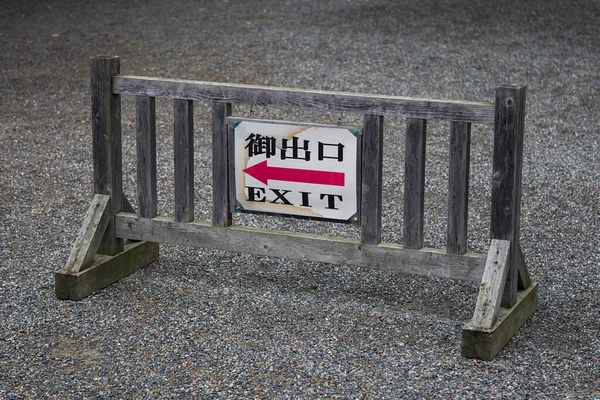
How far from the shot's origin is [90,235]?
536 cm

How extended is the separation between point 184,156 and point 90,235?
73cm

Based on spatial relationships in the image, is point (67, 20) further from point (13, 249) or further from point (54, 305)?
point (54, 305)

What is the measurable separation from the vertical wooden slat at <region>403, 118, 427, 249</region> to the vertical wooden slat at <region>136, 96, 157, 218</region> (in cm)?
154

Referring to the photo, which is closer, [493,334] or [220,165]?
[493,334]

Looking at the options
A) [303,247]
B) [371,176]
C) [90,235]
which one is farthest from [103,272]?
[371,176]

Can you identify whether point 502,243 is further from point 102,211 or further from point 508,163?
point 102,211

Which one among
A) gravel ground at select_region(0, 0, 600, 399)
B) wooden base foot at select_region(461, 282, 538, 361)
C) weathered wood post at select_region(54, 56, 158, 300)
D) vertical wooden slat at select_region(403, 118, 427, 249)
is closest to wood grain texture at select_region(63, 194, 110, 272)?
weathered wood post at select_region(54, 56, 158, 300)

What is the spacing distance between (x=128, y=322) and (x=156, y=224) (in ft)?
2.42

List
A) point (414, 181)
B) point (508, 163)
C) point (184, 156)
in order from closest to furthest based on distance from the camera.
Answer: point (508, 163)
point (414, 181)
point (184, 156)

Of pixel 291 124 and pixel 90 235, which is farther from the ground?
pixel 291 124

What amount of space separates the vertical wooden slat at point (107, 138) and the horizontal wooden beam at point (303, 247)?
0.10 meters

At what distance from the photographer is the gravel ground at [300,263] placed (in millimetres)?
4355

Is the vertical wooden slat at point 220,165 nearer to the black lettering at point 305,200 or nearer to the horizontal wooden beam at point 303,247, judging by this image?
the horizontal wooden beam at point 303,247

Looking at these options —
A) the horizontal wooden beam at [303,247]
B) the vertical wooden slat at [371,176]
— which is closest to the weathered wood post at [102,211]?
the horizontal wooden beam at [303,247]
